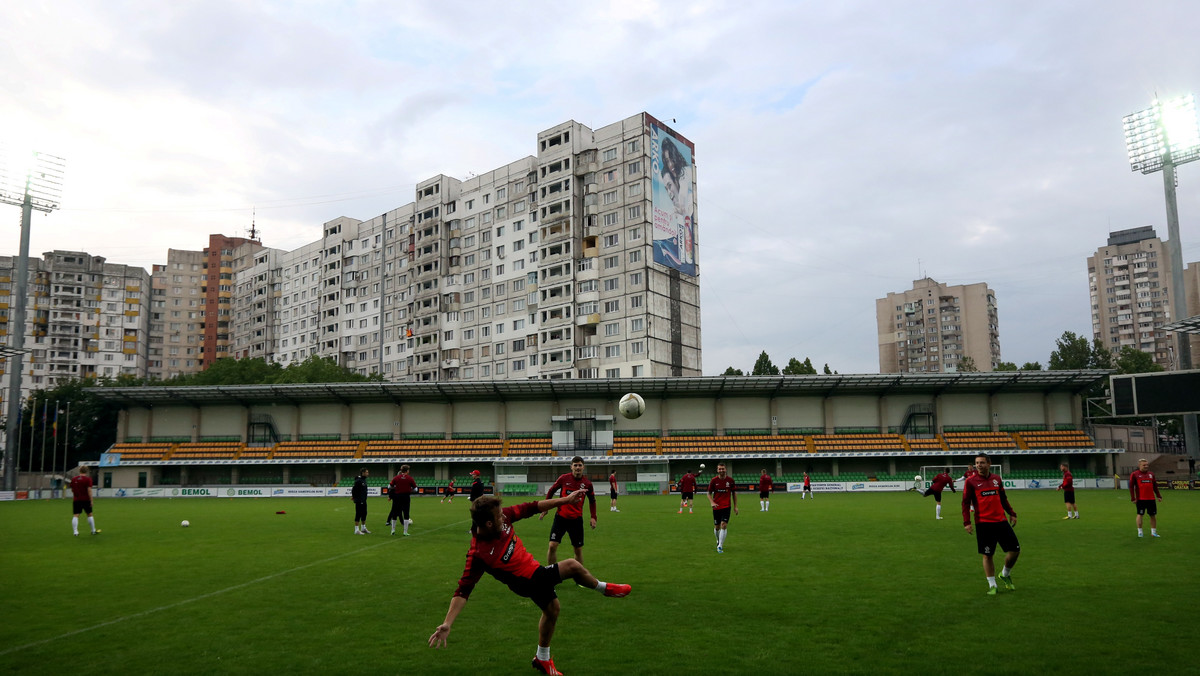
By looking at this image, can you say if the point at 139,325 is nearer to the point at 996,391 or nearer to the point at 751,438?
the point at 751,438

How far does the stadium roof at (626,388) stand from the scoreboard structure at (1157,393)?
1051cm

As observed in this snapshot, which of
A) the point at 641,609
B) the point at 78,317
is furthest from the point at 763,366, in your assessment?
the point at 78,317

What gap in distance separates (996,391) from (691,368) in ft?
109

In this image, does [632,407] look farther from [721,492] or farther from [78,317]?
[78,317]

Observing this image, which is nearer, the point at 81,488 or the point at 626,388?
A: the point at 81,488

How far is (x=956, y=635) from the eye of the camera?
9.19 meters

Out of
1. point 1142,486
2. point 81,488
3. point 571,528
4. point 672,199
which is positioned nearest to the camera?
point 571,528

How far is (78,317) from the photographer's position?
452 ft

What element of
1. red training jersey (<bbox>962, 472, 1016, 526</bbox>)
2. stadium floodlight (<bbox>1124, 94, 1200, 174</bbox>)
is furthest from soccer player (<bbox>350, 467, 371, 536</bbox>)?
stadium floodlight (<bbox>1124, 94, 1200, 174</bbox>)

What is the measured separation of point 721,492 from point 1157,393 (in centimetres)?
4581

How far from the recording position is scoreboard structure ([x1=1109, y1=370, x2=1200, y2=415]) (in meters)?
47.9

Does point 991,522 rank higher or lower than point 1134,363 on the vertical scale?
lower

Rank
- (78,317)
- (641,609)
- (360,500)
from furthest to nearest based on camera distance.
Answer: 1. (78,317)
2. (360,500)
3. (641,609)

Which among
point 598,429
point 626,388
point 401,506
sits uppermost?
point 626,388
